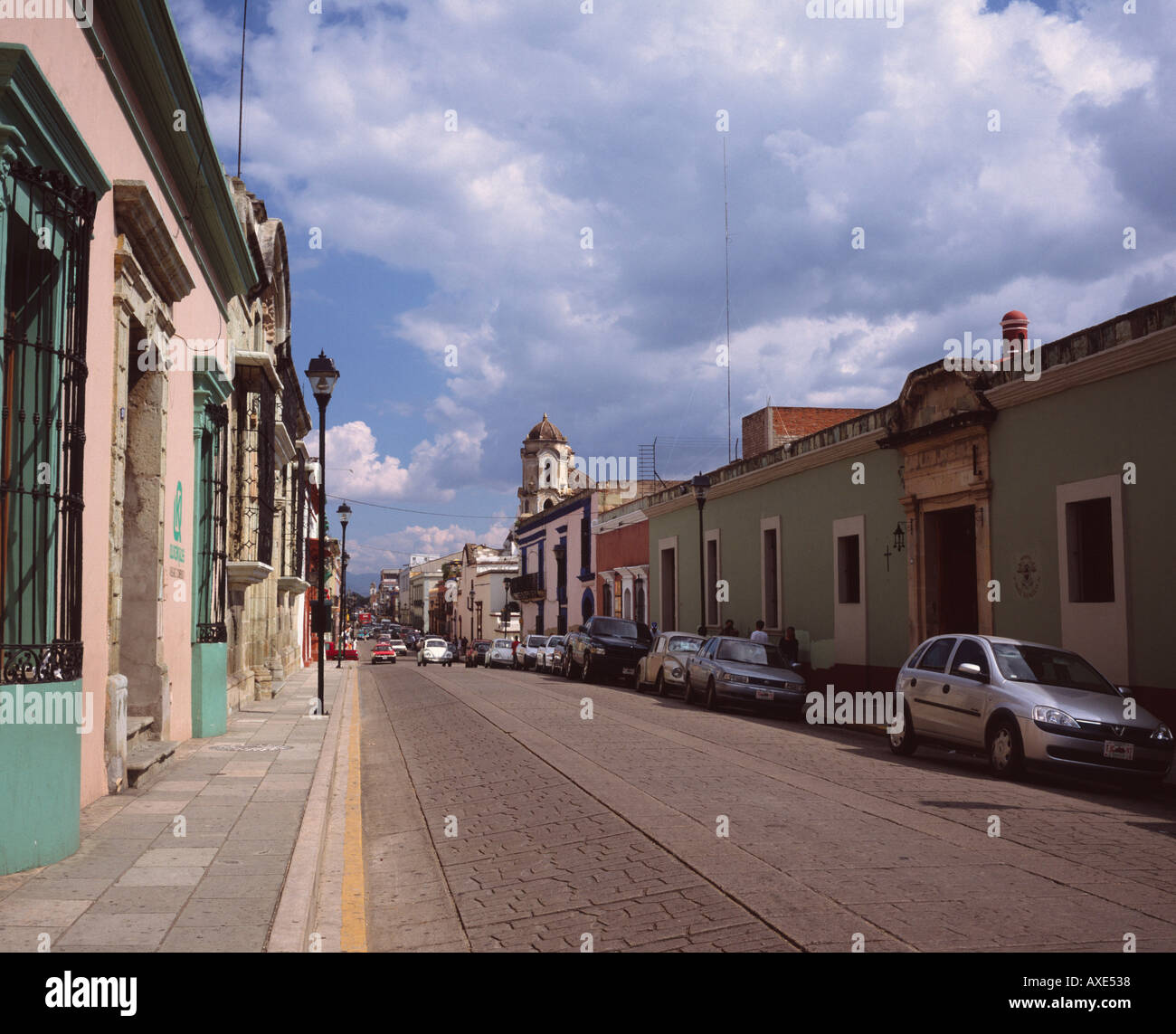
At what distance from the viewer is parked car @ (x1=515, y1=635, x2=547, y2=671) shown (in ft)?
149

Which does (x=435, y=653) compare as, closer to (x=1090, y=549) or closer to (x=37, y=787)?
(x=1090, y=549)

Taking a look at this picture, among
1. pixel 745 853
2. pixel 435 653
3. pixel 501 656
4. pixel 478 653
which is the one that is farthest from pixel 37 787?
pixel 435 653

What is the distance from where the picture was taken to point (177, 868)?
23.1ft

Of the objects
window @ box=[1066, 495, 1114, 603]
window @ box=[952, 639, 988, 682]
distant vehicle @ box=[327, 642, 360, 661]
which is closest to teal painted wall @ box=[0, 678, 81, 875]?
window @ box=[952, 639, 988, 682]

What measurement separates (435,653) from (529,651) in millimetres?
15614

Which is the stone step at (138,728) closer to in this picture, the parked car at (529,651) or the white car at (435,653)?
the parked car at (529,651)

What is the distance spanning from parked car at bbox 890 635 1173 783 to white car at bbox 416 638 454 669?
46802 mm

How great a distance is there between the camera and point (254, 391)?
64.6 feet

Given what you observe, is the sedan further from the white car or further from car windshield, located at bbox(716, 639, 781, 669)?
the white car

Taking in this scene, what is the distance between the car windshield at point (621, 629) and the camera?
31516 mm

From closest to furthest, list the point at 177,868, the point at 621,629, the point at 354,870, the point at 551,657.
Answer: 1. the point at 177,868
2. the point at 354,870
3. the point at 621,629
4. the point at 551,657

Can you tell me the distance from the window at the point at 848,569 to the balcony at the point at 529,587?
37.0 metres
